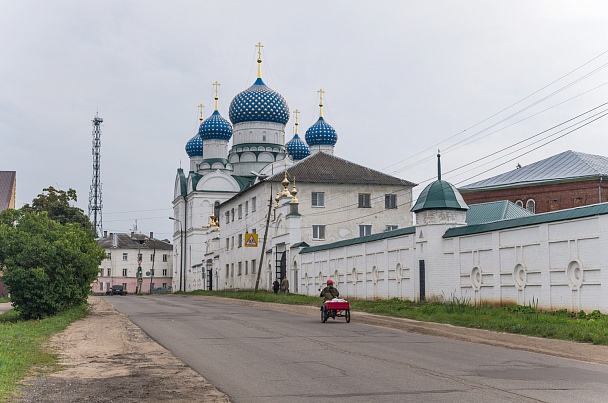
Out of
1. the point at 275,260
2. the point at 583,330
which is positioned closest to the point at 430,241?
the point at 583,330

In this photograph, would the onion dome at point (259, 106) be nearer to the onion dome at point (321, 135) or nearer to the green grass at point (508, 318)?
the onion dome at point (321, 135)

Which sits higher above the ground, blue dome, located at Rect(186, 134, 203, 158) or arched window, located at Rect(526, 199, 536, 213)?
blue dome, located at Rect(186, 134, 203, 158)

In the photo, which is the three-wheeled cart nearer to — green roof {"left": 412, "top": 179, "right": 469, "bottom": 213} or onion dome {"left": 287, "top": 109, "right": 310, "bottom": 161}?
green roof {"left": 412, "top": 179, "right": 469, "bottom": 213}

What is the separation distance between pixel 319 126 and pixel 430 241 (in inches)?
1894

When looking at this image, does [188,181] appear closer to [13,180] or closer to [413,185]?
[13,180]

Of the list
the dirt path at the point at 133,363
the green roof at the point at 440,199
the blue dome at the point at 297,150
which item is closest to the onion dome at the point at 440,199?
the green roof at the point at 440,199

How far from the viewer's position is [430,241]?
29141 mm

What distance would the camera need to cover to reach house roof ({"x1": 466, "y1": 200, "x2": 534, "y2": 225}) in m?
36.5

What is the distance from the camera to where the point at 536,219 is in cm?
2320

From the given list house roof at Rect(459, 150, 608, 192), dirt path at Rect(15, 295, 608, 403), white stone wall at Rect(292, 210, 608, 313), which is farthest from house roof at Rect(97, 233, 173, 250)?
dirt path at Rect(15, 295, 608, 403)

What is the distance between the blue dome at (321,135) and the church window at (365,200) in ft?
67.1

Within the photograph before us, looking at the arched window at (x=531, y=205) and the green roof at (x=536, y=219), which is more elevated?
the arched window at (x=531, y=205)

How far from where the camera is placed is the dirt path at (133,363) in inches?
379

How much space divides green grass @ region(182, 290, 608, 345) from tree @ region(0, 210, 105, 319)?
10596 millimetres
